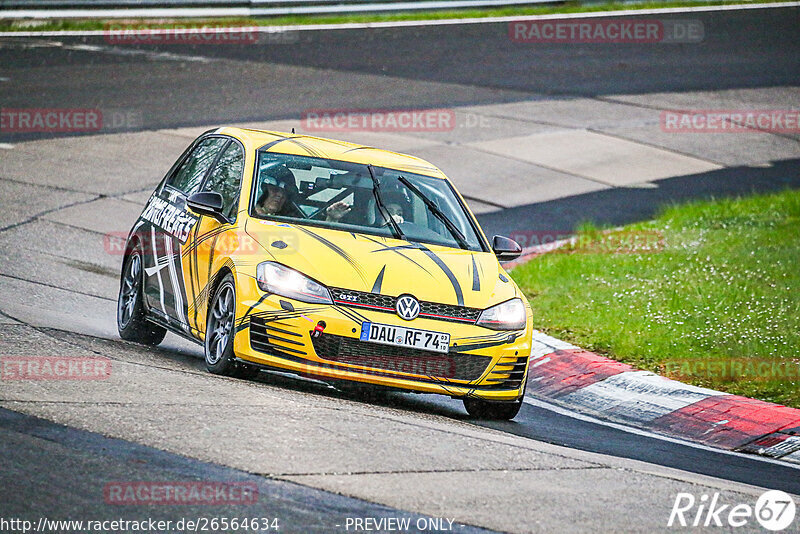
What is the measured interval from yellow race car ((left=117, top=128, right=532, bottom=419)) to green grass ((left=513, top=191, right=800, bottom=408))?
78.3 inches

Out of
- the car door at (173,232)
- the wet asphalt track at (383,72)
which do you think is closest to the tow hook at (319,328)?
the car door at (173,232)

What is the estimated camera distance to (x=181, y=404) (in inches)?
269

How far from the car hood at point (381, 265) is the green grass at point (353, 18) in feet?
61.3

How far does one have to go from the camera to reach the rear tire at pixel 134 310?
9609mm

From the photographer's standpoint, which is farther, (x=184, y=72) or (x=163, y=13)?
(x=163, y=13)

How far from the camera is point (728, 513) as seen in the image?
20.0 ft

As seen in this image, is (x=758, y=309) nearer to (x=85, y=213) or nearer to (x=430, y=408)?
(x=430, y=408)

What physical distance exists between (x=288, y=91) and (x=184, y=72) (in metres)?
2.22

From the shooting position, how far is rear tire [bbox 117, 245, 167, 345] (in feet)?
31.5

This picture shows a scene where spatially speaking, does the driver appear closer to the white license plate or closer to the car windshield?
the car windshield

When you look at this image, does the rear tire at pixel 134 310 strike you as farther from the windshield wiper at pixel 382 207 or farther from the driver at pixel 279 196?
the windshield wiper at pixel 382 207

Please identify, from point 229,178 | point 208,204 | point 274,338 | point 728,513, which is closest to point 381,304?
point 274,338

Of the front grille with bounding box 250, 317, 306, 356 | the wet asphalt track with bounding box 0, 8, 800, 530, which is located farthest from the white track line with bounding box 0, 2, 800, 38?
the front grille with bounding box 250, 317, 306, 356

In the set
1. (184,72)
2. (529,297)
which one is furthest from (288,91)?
(529,297)
